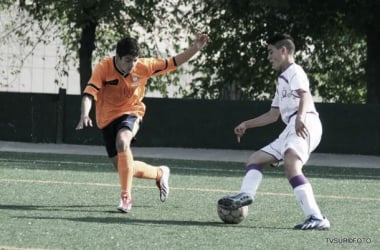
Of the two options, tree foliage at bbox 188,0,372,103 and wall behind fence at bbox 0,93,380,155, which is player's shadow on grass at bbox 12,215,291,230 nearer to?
wall behind fence at bbox 0,93,380,155

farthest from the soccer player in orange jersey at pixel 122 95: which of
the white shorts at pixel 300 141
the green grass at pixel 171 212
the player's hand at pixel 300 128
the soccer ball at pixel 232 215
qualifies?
the player's hand at pixel 300 128

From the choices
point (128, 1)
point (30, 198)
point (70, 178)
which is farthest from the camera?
point (128, 1)

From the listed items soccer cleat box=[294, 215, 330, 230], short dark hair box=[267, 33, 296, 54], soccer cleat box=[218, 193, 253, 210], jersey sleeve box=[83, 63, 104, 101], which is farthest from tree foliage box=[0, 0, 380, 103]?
soccer cleat box=[294, 215, 330, 230]

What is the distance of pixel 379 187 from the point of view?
43.4 ft

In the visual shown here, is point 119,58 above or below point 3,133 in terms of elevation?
above

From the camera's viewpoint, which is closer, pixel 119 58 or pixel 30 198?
pixel 119 58

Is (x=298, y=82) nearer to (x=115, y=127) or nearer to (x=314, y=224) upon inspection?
(x=314, y=224)

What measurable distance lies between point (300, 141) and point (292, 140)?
7 cm

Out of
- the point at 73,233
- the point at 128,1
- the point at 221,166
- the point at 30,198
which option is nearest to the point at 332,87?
the point at 128,1

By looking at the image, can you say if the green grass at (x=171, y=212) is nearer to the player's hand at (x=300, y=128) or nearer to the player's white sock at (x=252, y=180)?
the player's white sock at (x=252, y=180)

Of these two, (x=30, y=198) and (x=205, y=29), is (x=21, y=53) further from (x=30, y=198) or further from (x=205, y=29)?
(x=30, y=198)

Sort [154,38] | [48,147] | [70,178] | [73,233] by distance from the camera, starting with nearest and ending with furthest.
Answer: [73,233] → [70,178] → [48,147] → [154,38]

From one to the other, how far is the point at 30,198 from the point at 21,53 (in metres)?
20.0

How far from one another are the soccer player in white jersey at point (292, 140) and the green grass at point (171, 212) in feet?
0.73
